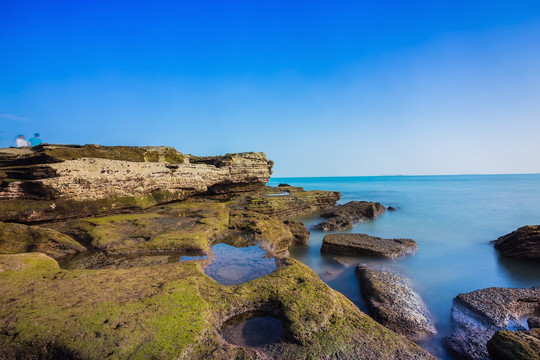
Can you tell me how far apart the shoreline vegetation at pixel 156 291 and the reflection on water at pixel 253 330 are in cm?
3

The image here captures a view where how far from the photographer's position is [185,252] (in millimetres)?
8164

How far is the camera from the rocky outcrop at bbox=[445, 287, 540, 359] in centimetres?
502

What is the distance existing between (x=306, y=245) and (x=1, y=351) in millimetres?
11252

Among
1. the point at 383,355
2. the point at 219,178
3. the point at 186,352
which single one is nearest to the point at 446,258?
the point at 383,355

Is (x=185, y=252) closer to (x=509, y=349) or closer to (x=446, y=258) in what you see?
(x=509, y=349)

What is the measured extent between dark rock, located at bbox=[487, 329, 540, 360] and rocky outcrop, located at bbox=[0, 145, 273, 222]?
1544cm

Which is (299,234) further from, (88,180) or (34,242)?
(88,180)

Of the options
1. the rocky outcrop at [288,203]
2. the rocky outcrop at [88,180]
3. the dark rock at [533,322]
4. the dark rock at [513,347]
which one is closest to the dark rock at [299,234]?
the rocky outcrop at [288,203]

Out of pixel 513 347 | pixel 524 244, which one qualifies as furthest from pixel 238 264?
pixel 524 244

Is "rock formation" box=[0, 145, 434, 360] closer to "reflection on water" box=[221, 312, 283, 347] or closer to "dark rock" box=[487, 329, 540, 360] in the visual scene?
"reflection on water" box=[221, 312, 283, 347]

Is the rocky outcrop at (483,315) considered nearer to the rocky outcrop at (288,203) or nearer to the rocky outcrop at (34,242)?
the rocky outcrop at (34,242)

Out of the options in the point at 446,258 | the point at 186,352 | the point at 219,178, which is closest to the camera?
→ the point at 186,352

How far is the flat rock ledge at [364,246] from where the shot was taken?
1077 cm

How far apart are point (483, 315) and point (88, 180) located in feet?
53.4
